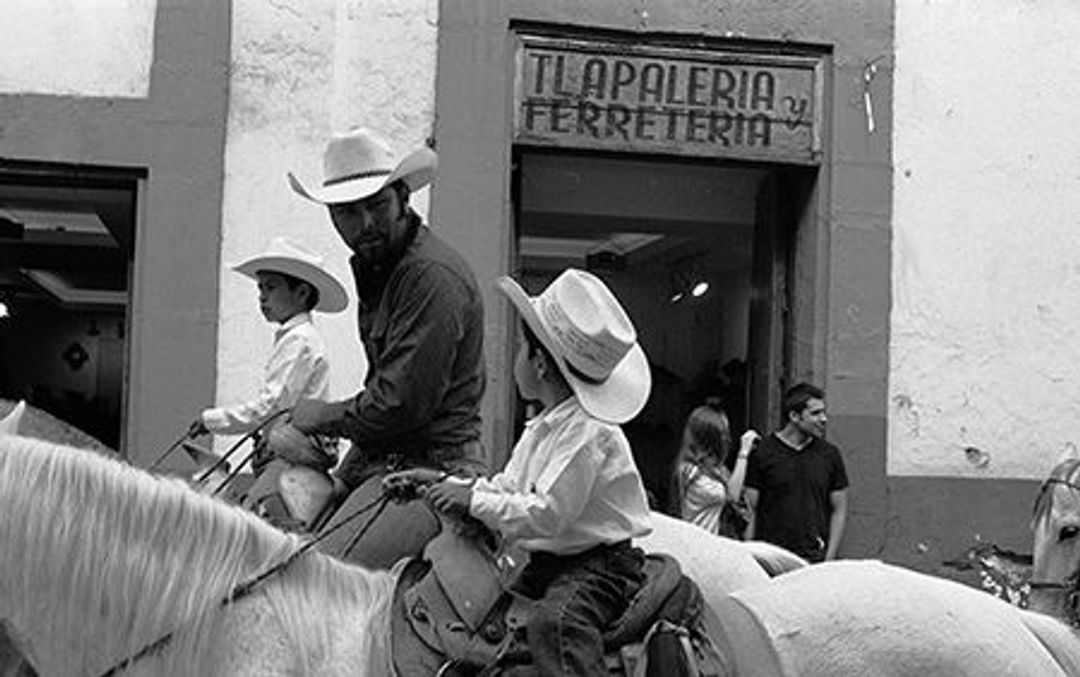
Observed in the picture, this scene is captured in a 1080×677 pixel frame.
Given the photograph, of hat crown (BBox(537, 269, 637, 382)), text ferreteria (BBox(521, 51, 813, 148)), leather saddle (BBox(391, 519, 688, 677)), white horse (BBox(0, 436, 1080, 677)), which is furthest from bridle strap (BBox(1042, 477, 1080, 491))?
hat crown (BBox(537, 269, 637, 382))

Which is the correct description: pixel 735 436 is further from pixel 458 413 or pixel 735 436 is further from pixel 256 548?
pixel 256 548

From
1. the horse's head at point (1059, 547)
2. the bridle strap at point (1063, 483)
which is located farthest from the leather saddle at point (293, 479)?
the bridle strap at point (1063, 483)

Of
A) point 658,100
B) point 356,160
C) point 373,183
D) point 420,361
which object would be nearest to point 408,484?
point 420,361

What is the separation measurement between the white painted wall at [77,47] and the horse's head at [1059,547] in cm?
559

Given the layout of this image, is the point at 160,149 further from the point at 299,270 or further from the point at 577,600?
the point at 577,600

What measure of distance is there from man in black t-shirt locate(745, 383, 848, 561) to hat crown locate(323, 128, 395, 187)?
511 centimetres

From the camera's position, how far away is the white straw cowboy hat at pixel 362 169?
5.50 m

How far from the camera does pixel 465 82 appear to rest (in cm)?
1053

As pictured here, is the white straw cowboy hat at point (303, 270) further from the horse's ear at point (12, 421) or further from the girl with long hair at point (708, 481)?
the girl with long hair at point (708, 481)

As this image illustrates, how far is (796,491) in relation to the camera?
1040cm

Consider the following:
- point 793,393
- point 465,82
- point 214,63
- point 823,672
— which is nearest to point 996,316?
point 793,393

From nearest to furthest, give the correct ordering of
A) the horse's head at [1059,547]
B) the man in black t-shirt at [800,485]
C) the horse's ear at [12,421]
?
the horse's ear at [12,421], the horse's head at [1059,547], the man in black t-shirt at [800,485]

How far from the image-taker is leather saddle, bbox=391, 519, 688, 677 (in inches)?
169

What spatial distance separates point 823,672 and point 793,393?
19.2 feet
